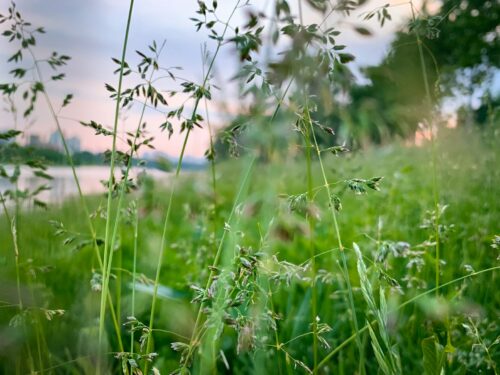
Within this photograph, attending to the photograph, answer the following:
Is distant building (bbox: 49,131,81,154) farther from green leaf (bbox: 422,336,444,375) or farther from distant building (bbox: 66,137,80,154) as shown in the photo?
green leaf (bbox: 422,336,444,375)

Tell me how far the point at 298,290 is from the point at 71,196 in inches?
39.1

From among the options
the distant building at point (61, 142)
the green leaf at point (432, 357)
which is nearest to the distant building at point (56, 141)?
the distant building at point (61, 142)

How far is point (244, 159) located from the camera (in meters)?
1.21

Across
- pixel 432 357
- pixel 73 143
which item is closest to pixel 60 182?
pixel 73 143

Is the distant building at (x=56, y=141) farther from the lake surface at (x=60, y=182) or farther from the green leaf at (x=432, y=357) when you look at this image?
the green leaf at (x=432, y=357)

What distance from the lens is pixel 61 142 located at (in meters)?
1.25

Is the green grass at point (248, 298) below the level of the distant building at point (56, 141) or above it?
below

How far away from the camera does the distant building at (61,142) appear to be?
1.26 m

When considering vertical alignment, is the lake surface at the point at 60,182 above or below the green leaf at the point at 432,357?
above

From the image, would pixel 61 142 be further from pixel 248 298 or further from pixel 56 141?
pixel 248 298

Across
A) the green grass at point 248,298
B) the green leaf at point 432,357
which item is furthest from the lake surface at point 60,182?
the green leaf at point 432,357

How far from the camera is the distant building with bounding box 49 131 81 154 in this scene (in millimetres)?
1257

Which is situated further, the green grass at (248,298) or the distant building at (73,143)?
the distant building at (73,143)

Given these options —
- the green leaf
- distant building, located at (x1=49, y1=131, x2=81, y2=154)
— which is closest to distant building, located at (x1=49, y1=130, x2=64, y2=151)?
distant building, located at (x1=49, y1=131, x2=81, y2=154)
